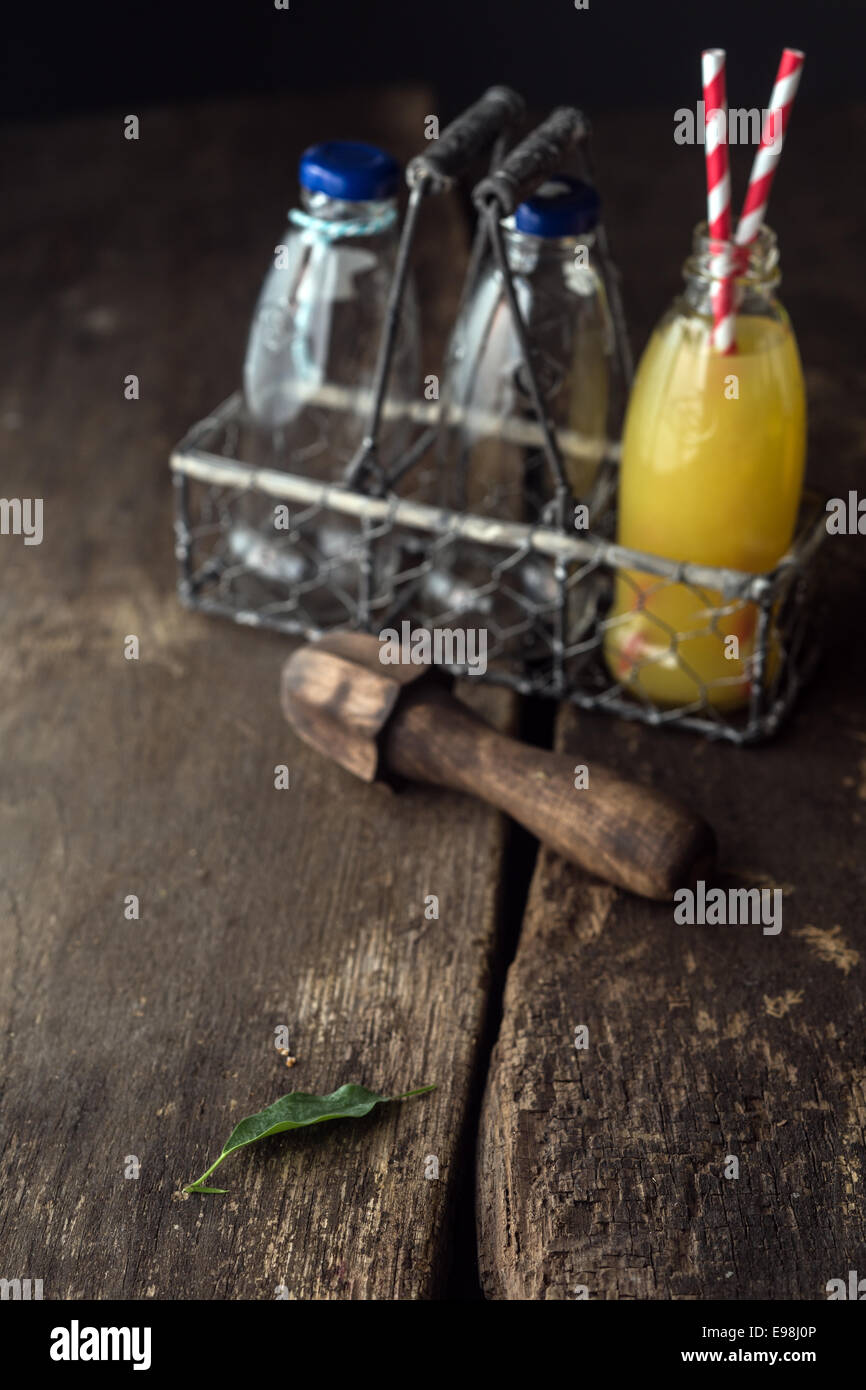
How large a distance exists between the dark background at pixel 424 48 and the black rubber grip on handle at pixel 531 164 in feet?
4.43

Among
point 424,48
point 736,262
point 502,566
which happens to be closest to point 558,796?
point 502,566

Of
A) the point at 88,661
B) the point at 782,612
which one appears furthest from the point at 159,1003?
the point at 782,612

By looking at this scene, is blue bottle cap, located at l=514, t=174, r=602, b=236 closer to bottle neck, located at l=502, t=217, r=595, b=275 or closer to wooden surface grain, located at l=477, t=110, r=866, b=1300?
bottle neck, located at l=502, t=217, r=595, b=275

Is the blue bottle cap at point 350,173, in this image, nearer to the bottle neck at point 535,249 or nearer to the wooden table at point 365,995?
the bottle neck at point 535,249

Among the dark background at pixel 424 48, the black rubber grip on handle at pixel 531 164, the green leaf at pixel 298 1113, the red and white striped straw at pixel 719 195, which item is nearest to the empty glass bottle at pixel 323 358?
the black rubber grip on handle at pixel 531 164

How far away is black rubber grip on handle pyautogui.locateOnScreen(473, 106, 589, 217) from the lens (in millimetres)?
793

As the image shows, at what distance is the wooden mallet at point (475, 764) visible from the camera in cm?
78

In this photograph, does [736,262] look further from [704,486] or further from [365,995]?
[365,995]

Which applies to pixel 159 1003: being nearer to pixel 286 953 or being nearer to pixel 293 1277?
pixel 286 953

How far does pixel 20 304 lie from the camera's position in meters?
1.41

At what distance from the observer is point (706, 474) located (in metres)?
0.86

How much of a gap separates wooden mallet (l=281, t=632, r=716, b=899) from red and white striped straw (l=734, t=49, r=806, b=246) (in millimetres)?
310

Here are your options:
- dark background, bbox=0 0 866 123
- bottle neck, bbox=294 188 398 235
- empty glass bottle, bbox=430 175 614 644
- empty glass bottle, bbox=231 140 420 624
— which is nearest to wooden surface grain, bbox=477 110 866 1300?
empty glass bottle, bbox=430 175 614 644

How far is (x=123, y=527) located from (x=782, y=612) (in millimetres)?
504
